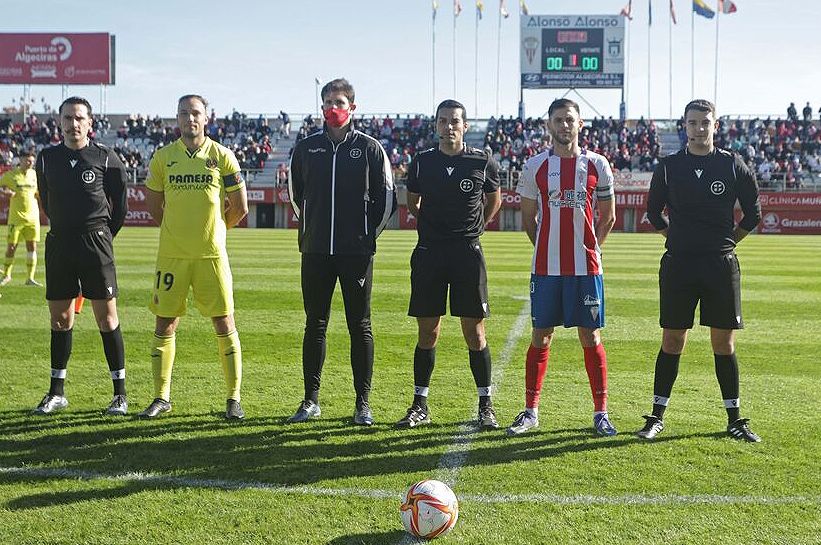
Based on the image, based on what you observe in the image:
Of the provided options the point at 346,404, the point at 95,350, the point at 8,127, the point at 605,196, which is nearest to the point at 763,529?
the point at 605,196

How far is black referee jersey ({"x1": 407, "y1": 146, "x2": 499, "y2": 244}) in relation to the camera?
555cm

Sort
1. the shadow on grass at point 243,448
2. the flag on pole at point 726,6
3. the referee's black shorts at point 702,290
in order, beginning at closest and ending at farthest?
the shadow on grass at point 243,448 → the referee's black shorts at point 702,290 → the flag on pole at point 726,6

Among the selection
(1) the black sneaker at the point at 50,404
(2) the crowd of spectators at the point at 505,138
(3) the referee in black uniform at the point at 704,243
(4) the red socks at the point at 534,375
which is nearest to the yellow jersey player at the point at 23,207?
(1) the black sneaker at the point at 50,404

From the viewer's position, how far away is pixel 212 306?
575cm

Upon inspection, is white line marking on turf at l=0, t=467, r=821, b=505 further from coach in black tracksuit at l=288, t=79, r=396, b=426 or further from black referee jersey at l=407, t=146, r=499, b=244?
black referee jersey at l=407, t=146, r=499, b=244

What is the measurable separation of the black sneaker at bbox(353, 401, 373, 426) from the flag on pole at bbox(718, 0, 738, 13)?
48620mm

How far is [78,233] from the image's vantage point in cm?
586

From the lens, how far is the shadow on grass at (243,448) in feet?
14.9

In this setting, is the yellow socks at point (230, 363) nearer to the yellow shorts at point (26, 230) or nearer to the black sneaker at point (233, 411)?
the black sneaker at point (233, 411)

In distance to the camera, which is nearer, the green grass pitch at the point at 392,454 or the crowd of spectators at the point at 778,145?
the green grass pitch at the point at 392,454

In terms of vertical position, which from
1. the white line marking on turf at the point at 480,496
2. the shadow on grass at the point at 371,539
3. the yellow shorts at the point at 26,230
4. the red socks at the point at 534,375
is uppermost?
the yellow shorts at the point at 26,230

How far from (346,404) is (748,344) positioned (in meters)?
4.68

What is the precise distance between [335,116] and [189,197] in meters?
1.13

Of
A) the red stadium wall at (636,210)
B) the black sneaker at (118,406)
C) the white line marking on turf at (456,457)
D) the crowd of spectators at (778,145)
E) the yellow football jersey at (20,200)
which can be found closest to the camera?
the white line marking on turf at (456,457)
